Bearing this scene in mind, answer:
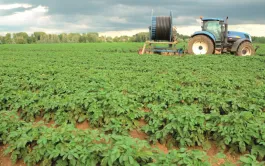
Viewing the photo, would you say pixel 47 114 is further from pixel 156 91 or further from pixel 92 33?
pixel 92 33

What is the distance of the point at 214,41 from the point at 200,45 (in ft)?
3.17

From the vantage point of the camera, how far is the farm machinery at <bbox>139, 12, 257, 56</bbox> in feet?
55.0

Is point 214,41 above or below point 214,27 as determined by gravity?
below

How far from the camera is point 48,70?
11.2 metres

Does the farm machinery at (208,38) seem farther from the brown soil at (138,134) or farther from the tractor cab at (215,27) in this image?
the brown soil at (138,134)

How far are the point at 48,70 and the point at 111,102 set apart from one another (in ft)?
22.1

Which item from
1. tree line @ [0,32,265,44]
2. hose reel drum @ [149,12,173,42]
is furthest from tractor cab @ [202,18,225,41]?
tree line @ [0,32,265,44]

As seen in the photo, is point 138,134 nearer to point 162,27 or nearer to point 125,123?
point 125,123

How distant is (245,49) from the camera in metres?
17.2

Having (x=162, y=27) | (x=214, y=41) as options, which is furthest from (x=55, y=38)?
(x=214, y=41)

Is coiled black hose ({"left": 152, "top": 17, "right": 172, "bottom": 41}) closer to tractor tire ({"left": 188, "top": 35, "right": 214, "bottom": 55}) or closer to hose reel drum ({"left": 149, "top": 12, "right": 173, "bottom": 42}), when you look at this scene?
hose reel drum ({"left": 149, "top": 12, "right": 173, "bottom": 42})

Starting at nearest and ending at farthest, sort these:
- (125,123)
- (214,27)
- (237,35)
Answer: (125,123)
(214,27)
(237,35)

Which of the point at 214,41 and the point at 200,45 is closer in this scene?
the point at 214,41

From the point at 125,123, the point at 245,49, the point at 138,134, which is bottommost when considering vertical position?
the point at 138,134
